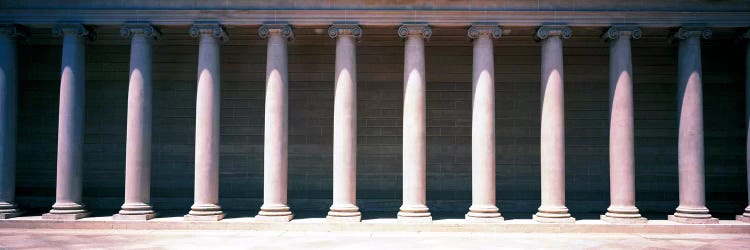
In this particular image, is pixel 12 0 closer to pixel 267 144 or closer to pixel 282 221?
pixel 267 144

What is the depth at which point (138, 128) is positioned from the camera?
53562 millimetres

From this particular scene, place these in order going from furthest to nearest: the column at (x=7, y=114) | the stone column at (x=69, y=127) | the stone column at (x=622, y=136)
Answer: the column at (x=7, y=114)
the stone column at (x=69, y=127)
the stone column at (x=622, y=136)

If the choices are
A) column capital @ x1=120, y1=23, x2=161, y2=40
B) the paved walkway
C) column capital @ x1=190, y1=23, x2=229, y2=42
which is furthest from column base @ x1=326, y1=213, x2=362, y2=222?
column capital @ x1=120, y1=23, x2=161, y2=40

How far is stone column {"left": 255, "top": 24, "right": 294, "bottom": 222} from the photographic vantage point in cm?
5338

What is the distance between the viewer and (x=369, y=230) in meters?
52.2

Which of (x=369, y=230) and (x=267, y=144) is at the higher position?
(x=267, y=144)

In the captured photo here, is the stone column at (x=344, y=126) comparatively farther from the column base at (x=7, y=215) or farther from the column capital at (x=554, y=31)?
the column base at (x=7, y=215)

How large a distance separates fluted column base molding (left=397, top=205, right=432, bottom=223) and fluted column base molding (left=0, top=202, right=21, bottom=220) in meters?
33.3

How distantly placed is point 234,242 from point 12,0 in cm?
2954

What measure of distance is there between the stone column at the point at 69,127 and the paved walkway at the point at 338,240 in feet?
9.84

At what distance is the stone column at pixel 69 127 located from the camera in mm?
53562

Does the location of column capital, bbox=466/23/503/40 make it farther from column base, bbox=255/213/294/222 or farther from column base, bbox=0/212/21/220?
column base, bbox=0/212/21/220

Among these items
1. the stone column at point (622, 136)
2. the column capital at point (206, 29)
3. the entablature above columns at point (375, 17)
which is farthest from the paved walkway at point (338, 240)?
the entablature above columns at point (375, 17)

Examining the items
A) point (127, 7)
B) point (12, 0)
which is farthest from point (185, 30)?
point (12, 0)
